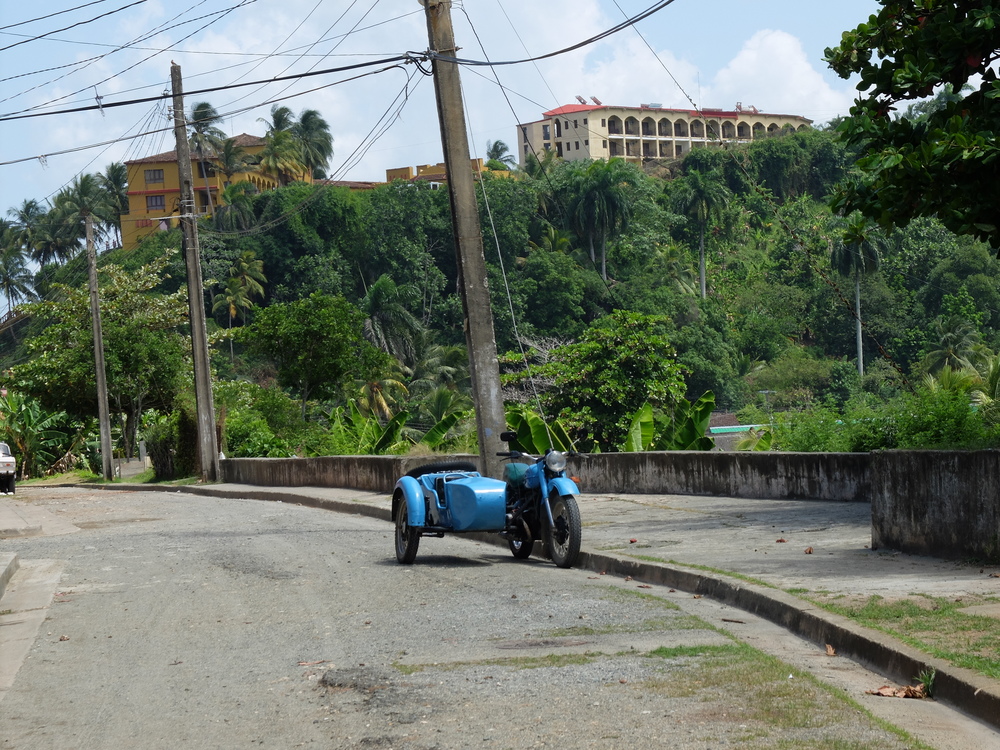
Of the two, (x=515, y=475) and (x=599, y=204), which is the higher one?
(x=599, y=204)

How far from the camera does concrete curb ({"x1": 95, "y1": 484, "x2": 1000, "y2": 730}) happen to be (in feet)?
18.7

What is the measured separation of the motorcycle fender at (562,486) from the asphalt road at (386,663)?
771mm

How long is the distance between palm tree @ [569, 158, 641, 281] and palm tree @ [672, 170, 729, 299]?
7476 mm

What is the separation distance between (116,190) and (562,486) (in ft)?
350

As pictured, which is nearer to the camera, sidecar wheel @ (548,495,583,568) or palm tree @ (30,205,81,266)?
sidecar wheel @ (548,495,583,568)

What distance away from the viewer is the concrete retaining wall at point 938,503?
9289 mm

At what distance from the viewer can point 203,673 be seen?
7.10 metres


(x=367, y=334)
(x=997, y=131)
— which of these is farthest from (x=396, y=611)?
(x=367, y=334)

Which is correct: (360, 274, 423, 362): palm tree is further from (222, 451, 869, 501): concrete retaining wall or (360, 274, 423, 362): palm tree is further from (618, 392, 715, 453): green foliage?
(618, 392, 715, 453): green foliage

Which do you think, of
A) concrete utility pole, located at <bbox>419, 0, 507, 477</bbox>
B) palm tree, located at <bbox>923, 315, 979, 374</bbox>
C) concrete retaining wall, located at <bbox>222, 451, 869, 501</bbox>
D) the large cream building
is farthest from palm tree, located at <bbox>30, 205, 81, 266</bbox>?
concrete utility pole, located at <bbox>419, 0, 507, 477</bbox>

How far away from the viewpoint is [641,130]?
530 feet

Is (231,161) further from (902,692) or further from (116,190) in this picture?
(902,692)

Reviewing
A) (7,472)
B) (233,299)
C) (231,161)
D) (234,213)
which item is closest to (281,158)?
(231,161)

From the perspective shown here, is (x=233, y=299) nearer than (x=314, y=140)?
Yes
